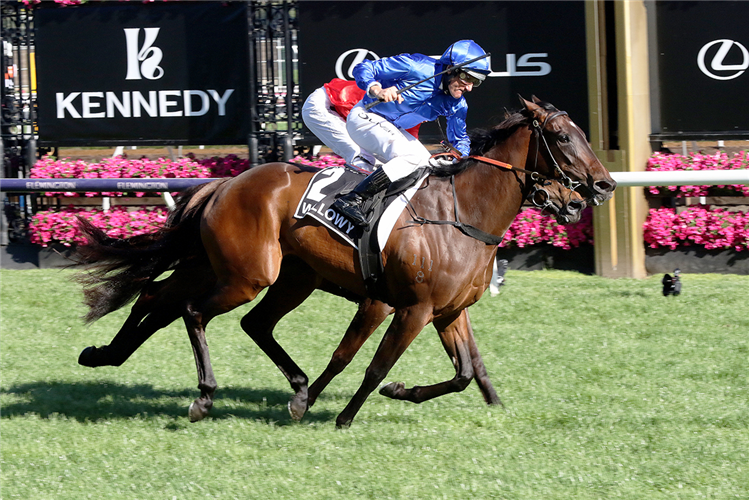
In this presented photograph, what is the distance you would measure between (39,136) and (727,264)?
22.9 feet

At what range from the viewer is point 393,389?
5031 millimetres

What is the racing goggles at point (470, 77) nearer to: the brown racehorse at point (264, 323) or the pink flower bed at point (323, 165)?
the brown racehorse at point (264, 323)

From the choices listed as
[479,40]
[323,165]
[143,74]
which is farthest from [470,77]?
[143,74]

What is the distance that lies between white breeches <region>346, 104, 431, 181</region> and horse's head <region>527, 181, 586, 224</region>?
669 millimetres

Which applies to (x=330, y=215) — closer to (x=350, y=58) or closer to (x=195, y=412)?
(x=195, y=412)

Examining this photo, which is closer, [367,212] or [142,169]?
[367,212]

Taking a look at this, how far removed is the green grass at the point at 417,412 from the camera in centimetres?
392

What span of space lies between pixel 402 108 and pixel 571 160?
0.96 m

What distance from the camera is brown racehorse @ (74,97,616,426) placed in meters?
4.63

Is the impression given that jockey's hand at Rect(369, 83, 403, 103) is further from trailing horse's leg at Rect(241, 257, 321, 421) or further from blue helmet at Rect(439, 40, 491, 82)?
trailing horse's leg at Rect(241, 257, 321, 421)

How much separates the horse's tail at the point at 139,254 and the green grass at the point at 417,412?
1.96 ft

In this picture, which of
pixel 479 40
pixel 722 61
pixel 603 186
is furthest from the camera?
pixel 479 40

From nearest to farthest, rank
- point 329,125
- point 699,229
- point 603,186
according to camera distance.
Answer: point 603,186
point 329,125
point 699,229

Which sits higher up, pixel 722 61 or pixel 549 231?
pixel 722 61
